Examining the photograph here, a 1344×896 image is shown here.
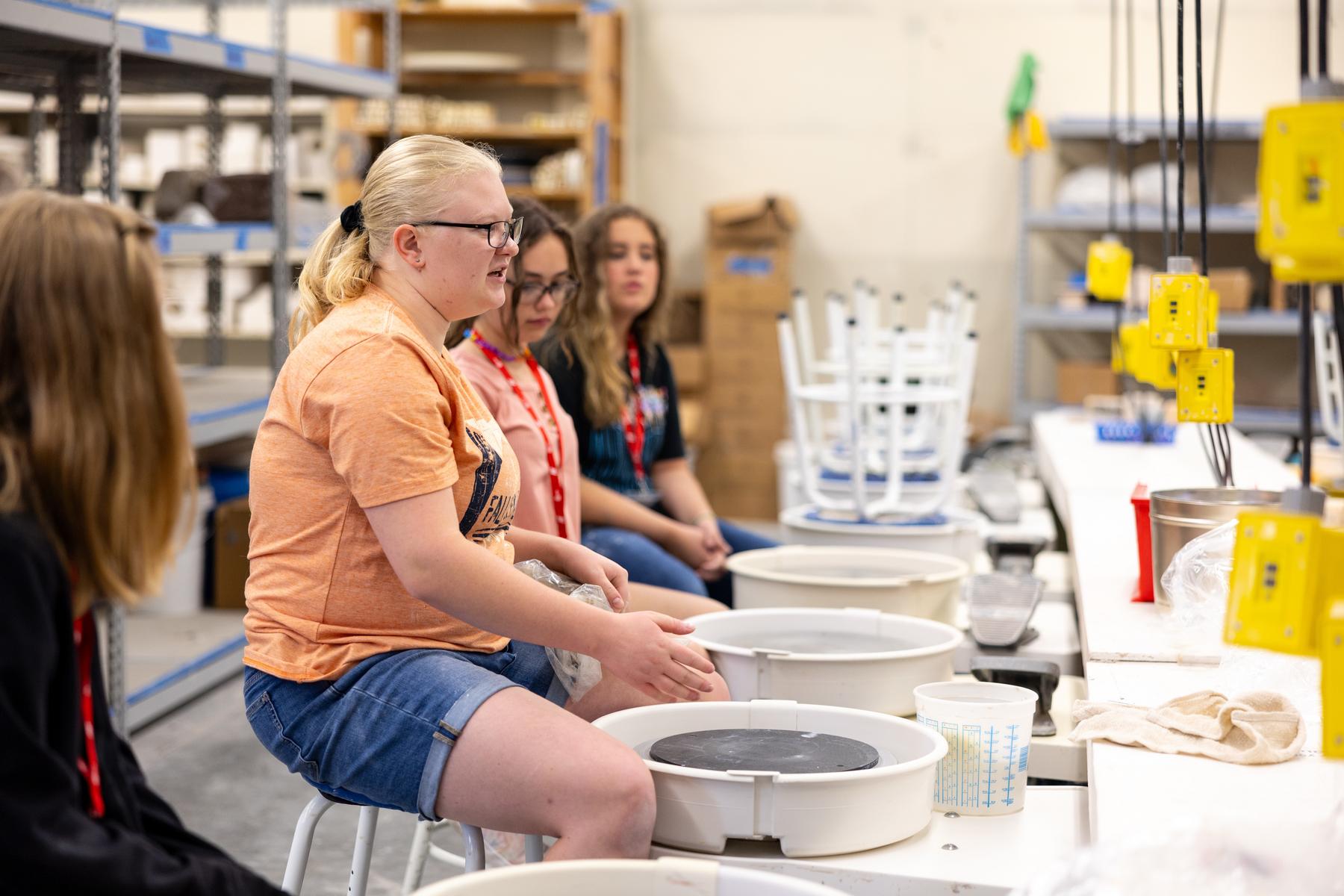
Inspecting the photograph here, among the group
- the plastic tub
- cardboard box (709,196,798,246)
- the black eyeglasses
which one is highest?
cardboard box (709,196,798,246)

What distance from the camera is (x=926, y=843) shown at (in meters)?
1.54

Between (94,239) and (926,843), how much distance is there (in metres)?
1.05

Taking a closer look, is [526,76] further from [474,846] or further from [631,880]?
[631,880]

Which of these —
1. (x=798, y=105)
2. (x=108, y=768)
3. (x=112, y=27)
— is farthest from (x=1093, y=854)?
(x=798, y=105)

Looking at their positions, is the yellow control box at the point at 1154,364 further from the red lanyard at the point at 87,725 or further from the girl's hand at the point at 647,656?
the red lanyard at the point at 87,725

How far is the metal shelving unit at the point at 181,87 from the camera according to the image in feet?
10.8

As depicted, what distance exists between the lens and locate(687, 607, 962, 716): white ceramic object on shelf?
6.14 ft

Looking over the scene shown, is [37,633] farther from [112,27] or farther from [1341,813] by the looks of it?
[112,27]

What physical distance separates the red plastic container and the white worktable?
0.02 metres

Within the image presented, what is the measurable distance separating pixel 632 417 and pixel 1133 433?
211 centimetres

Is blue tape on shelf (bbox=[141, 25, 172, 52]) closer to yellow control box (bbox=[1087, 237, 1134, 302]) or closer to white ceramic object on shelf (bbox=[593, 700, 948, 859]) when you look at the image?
yellow control box (bbox=[1087, 237, 1134, 302])

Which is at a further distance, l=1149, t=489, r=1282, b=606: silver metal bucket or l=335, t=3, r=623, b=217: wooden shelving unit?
l=335, t=3, r=623, b=217: wooden shelving unit

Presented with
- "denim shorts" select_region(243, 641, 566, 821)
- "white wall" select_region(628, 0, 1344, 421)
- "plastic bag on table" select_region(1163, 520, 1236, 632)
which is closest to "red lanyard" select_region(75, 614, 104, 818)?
"denim shorts" select_region(243, 641, 566, 821)

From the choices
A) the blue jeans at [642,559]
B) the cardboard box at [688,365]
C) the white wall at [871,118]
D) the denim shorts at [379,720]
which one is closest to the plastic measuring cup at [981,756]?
the denim shorts at [379,720]
